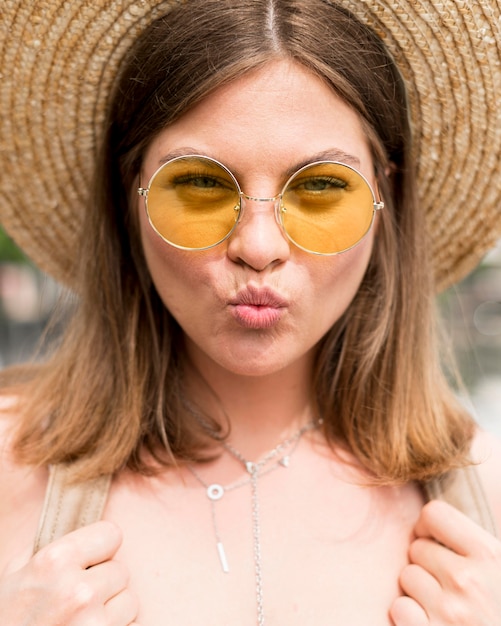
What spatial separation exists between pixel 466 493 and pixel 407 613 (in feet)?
1.11

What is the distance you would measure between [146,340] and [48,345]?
41 centimetres

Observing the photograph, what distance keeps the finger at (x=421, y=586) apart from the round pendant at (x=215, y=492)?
1.52 ft

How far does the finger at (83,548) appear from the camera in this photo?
1448mm

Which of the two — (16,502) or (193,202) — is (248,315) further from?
(16,502)

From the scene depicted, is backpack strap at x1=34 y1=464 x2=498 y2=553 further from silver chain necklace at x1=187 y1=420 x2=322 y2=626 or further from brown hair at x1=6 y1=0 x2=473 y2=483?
silver chain necklace at x1=187 y1=420 x2=322 y2=626

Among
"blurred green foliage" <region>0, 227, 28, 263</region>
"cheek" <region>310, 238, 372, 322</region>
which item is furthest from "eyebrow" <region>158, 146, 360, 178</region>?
"blurred green foliage" <region>0, 227, 28, 263</region>

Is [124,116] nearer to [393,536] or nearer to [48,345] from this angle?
[48,345]

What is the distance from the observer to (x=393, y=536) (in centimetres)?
171

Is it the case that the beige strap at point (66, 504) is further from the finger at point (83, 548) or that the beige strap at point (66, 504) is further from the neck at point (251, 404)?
the neck at point (251, 404)

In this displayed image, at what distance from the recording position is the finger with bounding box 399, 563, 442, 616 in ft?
5.00

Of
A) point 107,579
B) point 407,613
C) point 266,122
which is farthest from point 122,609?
point 266,122

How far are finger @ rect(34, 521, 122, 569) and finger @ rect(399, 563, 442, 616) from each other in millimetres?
649

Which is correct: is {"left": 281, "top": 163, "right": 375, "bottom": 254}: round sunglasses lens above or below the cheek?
above

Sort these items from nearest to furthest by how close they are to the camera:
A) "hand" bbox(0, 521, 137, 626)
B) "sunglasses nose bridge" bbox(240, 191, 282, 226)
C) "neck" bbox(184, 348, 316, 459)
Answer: "hand" bbox(0, 521, 137, 626)
"sunglasses nose bridge" bbox(240, 191, 282, 226)
"neck" bbox(184, 348, 316, 459)
